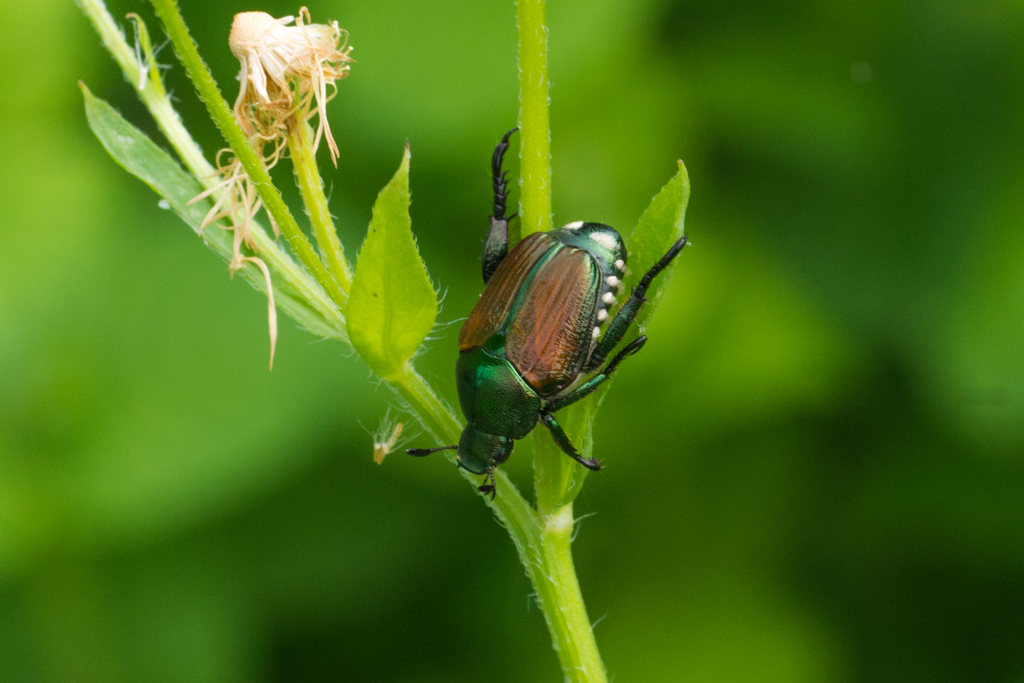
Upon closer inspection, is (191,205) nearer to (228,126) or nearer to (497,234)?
(228,126)

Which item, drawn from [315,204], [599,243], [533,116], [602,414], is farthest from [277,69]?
[602,414]

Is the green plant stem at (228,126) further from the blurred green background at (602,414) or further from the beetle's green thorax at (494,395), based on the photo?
the blurred green background at (602,414)

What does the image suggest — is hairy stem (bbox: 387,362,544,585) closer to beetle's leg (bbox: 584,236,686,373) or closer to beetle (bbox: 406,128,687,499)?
beetle (bbox: 406,128,687,499)

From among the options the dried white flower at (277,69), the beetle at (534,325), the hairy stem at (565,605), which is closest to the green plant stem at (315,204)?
the dried white flower at (277,69)

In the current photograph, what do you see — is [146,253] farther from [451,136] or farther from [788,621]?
[788,621]

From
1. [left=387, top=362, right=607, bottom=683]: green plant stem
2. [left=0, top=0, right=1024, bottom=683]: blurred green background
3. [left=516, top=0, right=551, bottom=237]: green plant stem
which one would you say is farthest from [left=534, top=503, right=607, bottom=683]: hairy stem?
[left=0, top=0, right=1024, bottom=683]: blurred green background

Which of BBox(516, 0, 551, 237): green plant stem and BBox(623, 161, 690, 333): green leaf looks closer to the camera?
BBox(516, 0, 551, 237): green plant stem
